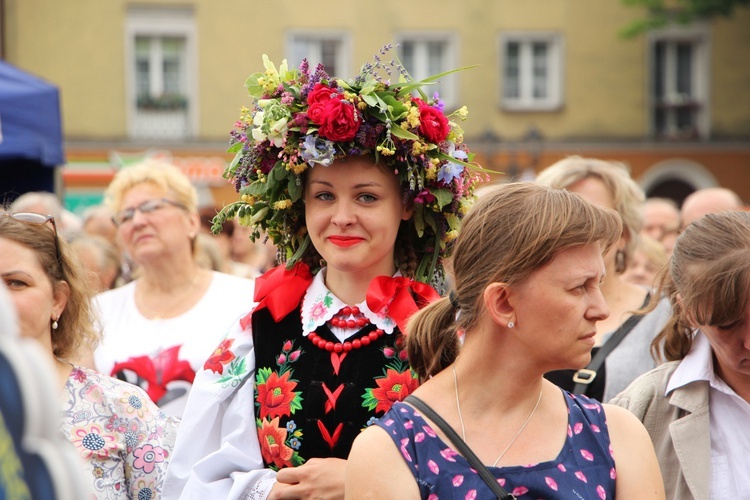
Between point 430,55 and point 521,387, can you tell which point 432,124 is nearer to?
point 521,387

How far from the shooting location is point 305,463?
9.98 feet

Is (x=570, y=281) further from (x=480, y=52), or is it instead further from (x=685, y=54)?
(x=685, y=54)

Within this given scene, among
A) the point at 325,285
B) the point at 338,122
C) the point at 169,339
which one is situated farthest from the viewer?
the point at 169,339

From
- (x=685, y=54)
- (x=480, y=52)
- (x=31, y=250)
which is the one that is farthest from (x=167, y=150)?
(x=31, y=250)

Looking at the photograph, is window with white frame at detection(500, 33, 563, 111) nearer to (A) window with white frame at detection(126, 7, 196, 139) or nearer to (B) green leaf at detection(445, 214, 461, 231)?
(A) window with white frame at detection(126, 7, 196, 139)

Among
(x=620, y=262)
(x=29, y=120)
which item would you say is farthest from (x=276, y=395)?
(x=29, y=120)

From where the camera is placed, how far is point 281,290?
3.29m

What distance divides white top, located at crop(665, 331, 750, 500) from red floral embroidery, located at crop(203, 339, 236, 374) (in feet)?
4.29

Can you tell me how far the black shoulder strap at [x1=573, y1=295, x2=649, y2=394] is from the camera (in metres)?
4.20

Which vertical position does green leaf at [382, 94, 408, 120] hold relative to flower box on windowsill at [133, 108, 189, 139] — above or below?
below

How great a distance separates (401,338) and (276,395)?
15.6 inches

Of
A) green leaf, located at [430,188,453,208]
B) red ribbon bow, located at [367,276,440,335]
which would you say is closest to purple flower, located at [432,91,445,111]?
green leaf, located at [430,188,453,208]

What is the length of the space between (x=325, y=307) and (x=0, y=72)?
456 cm

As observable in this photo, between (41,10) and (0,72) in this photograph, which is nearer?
(0,72)
